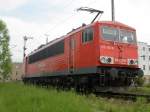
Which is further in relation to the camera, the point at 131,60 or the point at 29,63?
the point at 29,63

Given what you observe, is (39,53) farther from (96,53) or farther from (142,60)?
(142,60)

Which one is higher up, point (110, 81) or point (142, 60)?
point (142, 60)

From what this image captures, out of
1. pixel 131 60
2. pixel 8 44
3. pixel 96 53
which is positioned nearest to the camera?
pixel 96 53

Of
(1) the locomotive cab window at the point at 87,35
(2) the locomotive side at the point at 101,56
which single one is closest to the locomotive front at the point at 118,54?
(2) the locomotive side at the point at 101,56

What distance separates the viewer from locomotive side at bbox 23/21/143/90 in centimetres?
1652

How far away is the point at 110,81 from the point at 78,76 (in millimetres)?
2204

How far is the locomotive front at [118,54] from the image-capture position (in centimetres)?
1648

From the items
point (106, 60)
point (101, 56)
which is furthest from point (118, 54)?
point (101, 56)

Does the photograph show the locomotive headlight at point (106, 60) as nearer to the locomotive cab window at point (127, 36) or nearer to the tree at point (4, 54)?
the locomotive cab window at point (127, 36)

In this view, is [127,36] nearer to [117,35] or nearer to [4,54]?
[117,35]

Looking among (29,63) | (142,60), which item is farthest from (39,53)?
(142,60)

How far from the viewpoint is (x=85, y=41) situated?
1775 centimetres

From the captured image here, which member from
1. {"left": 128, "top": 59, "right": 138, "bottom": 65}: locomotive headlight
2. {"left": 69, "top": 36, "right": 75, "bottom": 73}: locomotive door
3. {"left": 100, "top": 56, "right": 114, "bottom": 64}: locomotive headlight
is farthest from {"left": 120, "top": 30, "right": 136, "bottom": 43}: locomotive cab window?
{"left": 69, "top": 36, "right": 75, "bottom": 73}: locomotive door

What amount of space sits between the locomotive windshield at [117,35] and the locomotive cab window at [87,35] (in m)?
0.64
